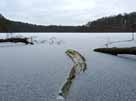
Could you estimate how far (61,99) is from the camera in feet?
26.1

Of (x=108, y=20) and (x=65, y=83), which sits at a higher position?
(x=108, y=20)

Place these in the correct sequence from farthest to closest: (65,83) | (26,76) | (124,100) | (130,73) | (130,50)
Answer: (130,50) → (130,73) → (26,76) → (65,83) → (124,100)

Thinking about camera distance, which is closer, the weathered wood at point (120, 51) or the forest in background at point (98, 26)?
the weathered wood at point (120, 51)

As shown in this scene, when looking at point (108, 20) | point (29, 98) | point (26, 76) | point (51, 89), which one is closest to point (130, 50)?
point (26, 76)

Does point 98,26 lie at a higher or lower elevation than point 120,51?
higher

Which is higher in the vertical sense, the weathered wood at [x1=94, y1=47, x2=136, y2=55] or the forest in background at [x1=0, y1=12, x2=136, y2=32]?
the forest in background at [x1=0, y1=12, x2=136, y2=32]

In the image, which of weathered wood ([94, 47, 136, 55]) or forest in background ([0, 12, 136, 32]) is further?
forest in background ([0, 12, 136, 32])

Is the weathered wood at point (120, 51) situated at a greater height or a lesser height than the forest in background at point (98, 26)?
lesser

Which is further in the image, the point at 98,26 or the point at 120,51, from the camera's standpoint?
the point at 98,26

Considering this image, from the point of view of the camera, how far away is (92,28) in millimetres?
96938

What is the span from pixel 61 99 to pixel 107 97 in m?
1.42

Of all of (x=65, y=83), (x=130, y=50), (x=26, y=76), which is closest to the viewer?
(x=65, y=83)

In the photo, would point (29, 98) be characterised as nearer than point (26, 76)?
Yes

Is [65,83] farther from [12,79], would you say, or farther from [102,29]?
[102,29]
